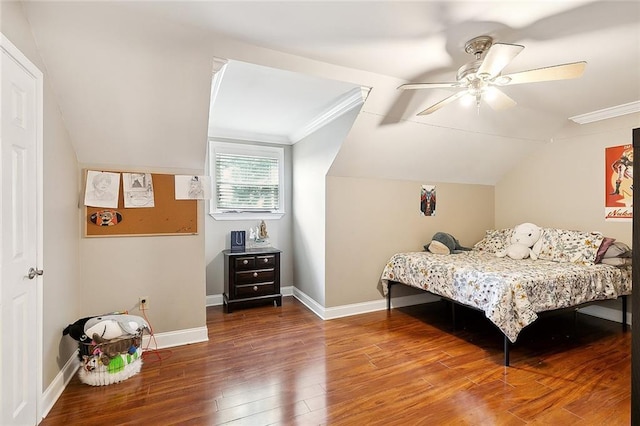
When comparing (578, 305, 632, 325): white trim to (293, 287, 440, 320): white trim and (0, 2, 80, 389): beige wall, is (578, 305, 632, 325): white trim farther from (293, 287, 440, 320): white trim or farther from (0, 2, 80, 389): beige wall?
(0, 2, 80, 389): beige wall

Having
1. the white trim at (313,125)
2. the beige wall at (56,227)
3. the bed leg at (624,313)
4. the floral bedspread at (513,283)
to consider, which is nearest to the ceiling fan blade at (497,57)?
the white trim at (313,125)

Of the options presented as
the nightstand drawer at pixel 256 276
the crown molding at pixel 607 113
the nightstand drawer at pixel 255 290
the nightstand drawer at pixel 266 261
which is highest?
the crown molding at pixel 607 113

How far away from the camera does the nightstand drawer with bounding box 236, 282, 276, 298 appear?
381cm

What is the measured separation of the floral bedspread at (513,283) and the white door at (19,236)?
3100 millimetres

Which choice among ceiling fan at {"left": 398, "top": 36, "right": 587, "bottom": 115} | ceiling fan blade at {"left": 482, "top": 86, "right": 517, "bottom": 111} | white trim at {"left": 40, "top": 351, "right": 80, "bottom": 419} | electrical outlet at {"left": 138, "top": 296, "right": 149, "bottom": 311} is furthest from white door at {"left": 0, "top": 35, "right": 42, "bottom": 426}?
ceiling fan blade at {"left": 482, "top": 86, "right": 517, "bottom": 111}

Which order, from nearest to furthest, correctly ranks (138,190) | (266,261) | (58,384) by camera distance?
(58,384)
(138,190)
(266,261)

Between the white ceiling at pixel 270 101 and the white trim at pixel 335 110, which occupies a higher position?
the white ceiling at pixel 270 101

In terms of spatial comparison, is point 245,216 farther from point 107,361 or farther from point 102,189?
point 107,361

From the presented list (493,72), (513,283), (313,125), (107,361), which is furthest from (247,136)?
(513,283)

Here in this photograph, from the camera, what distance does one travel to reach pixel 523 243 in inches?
146

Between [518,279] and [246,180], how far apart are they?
3.39m

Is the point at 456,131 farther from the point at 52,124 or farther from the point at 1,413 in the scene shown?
the point at 1,413

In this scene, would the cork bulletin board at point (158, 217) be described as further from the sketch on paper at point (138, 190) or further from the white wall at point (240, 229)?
the white wall at point (240, 229)

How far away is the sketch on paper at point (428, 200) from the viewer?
4137mm
